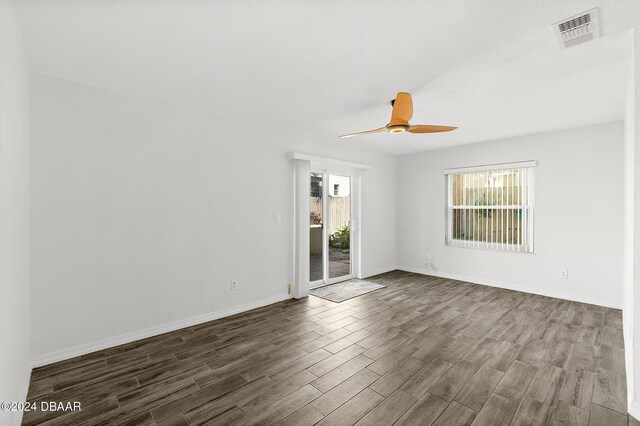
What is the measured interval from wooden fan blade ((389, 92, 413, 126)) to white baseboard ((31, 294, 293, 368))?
9.56 ft

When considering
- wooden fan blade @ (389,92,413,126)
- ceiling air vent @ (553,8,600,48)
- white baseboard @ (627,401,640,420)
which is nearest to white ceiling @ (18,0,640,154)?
ceiling air vent @ (553,8,600,48)

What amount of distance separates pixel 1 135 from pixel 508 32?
9.95 feet

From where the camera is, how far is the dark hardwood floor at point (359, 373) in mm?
1982

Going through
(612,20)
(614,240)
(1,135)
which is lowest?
(614,240)

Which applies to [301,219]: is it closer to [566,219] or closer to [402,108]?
[402,108]

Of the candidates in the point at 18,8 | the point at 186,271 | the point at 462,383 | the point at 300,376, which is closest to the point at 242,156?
the point at 186,271

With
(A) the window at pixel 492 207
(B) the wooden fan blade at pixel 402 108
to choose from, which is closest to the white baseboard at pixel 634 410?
(B) the wooden fan blade at pixel 402 108

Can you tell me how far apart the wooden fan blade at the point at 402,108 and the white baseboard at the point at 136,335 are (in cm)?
291

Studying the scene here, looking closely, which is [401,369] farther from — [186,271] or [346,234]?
[346,234]

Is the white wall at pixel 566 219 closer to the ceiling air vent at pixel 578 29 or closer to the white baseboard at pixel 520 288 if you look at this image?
the white baseboard at pixel 520 288

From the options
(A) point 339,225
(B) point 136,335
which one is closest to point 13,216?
(B) point 136,335

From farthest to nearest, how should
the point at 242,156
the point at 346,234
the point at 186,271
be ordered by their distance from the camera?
the point at 346,234 → the point at 242,156 → the point at 186,271

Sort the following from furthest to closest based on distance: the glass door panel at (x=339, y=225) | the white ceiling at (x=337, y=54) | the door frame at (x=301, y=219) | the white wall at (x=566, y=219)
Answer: the glass door panel at (x=339, y=225) → the door frame at (x=301, y=219) → the white wall at (x=566, y=219) → the white ceiling at (x=337, y=54)

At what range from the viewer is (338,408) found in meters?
2.03
